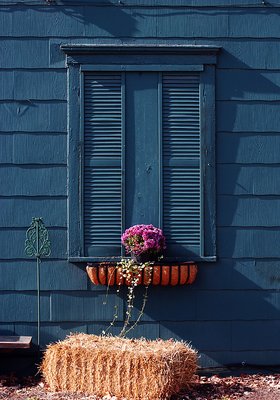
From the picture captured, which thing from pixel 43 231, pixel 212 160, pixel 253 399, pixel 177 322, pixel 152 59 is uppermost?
pixel 152 59

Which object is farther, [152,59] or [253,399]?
[152,59]

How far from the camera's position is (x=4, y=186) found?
280 inches

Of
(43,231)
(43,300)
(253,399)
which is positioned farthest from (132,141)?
(253,399)

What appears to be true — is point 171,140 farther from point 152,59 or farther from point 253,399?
point 253,399

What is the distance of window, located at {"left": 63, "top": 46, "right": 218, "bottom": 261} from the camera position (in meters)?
7.15

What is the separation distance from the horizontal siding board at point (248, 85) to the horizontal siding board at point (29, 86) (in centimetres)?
145

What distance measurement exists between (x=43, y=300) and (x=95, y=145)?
4.80 feet

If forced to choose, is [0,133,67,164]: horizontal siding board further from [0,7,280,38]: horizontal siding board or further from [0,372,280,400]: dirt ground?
[0,372,280,400]: dirt ground

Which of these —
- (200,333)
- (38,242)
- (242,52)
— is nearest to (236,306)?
(200,333)

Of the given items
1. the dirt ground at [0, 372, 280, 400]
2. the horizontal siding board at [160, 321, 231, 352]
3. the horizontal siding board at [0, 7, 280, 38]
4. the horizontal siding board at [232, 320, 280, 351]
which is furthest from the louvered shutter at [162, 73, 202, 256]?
the dirt ground at [0, 372, 280, 400]

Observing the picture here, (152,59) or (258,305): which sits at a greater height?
(152,59)

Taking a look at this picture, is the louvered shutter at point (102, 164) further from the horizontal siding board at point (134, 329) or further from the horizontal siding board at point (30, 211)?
the horizontal siding board at point (134, 329)

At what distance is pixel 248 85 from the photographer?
7.23 meters

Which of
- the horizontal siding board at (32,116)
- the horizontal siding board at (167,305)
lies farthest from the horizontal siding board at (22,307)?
the horizontal siding board at (32,116)
